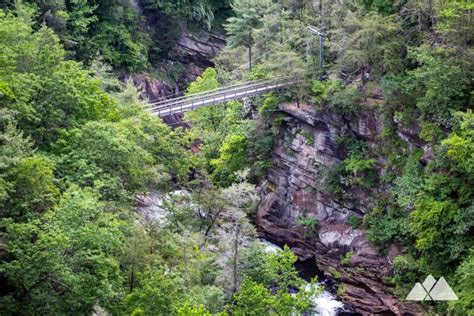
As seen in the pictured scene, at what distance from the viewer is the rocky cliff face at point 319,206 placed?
3331 cm

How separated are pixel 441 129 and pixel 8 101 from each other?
20.6m

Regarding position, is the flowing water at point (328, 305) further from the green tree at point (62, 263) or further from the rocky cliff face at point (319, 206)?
the green tree at point (62, 263)

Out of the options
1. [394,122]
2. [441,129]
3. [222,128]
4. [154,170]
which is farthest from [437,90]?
[222,128]

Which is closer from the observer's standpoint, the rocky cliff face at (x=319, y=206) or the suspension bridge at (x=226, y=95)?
the rocky cliff face at (x=319, y=206)

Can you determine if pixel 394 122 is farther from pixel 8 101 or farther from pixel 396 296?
pixel 8 101

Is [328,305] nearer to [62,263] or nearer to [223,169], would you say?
[223,169]

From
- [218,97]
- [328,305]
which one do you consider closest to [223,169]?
[218,97]

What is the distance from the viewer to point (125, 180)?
93.8ft

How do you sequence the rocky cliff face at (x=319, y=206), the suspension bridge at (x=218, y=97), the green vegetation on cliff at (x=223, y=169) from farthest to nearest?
1. the suspension bridge at (x=218, y=97)
2. the rocky cliff face at (x=319, y=206)
3. the green vegetation on cliff at (x=223, y=169)

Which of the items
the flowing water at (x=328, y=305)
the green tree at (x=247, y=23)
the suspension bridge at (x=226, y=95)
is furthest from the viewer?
the green tree at (x=247, y=23)

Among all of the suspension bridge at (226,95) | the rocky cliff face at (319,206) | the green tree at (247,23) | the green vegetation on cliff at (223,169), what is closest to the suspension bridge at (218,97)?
→ the suspension bridge at (226,95)

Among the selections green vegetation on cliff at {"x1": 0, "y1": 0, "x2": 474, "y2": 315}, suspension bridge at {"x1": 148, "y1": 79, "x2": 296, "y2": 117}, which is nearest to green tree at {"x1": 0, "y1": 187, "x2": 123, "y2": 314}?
green vegetation on cliff at {"x1": 0, "y1": 0, "x2": 474, "y2": 315}

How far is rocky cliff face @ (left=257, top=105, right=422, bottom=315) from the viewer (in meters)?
33.3

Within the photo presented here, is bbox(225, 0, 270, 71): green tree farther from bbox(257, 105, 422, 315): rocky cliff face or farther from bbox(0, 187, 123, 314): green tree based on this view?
bbox(0, 187, 123, 314): green tree
